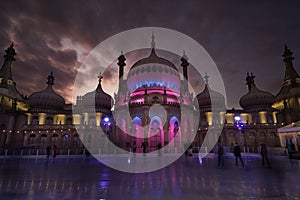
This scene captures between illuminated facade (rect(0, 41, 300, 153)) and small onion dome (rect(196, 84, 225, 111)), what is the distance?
0.93 feet

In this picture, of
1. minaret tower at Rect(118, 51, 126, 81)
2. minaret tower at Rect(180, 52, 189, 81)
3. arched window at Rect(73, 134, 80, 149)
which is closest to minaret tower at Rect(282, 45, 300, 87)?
minaret tower at Rect(180, 52, 189, 81)

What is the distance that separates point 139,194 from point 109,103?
48.0 metres

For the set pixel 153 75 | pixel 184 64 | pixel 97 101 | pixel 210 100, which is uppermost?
pixel 184 64

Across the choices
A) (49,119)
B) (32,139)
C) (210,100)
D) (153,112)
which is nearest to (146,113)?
(153,112)

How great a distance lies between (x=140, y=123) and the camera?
4169cm

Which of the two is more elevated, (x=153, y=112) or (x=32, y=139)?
(x=153, y=112)

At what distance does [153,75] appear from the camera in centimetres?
5025

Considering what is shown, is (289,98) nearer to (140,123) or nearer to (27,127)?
(140,123)

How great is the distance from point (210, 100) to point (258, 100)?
1423 cm

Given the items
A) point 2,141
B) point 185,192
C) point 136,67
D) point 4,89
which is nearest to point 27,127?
point 2,141

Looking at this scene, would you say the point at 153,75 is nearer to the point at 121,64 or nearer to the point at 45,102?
the point at 121,64

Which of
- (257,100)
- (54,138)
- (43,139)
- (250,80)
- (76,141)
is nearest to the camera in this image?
(76,141)

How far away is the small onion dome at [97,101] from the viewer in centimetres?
4985

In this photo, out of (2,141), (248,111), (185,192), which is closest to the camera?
(185,192)
